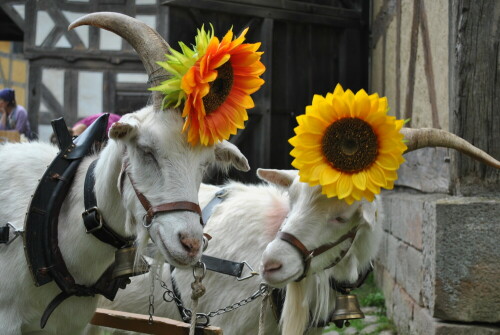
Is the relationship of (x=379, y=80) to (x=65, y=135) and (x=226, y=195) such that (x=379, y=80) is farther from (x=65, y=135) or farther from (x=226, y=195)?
(x=65, y=135)

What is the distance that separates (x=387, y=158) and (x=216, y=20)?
5761mm

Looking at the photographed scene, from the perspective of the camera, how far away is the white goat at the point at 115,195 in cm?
291

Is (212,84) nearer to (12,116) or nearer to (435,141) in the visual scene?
(435,141)

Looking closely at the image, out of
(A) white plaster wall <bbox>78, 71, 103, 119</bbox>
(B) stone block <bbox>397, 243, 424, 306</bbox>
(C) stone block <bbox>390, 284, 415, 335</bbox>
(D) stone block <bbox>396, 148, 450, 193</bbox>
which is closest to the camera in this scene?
(D) stone block <bbox>396, 148, 450, 193</bbox>

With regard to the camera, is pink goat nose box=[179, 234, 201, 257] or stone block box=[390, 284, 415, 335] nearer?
pink goat nose box=[179, 234, 201, 257]

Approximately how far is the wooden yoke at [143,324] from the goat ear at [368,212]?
3.05 feet

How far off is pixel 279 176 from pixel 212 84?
869 mm

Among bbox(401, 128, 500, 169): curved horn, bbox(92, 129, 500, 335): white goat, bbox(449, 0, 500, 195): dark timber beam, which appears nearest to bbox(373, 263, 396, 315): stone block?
bbox(449, 0, 500, 195): dark timber beam

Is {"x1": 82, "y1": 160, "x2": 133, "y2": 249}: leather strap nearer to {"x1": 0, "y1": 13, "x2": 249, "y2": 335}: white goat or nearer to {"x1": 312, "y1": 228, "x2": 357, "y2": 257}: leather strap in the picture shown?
{"x1": 0, "y1": 13, "x2": 249, "y2": 335}: white goat

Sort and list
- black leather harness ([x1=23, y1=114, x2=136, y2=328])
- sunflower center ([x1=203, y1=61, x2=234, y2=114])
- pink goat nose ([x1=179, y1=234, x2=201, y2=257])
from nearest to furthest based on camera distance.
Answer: pink goat nose ([x1=179, y1=234, x2=201, y2=257])
sunflower center ([x1=203, y1=61, x2=234, y2=114])
black leather harness ([x1=23, y1=114, x2=136, y2=328])

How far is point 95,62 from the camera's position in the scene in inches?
440

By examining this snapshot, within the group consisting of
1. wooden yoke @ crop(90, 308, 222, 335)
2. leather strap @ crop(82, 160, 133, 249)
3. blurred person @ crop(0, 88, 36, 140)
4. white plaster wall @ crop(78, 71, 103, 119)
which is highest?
white plaster wall @ crop(78, 71, 103, 119)

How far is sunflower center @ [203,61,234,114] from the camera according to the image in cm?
310

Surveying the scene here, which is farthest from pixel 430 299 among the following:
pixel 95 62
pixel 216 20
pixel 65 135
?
pixel 95 62
